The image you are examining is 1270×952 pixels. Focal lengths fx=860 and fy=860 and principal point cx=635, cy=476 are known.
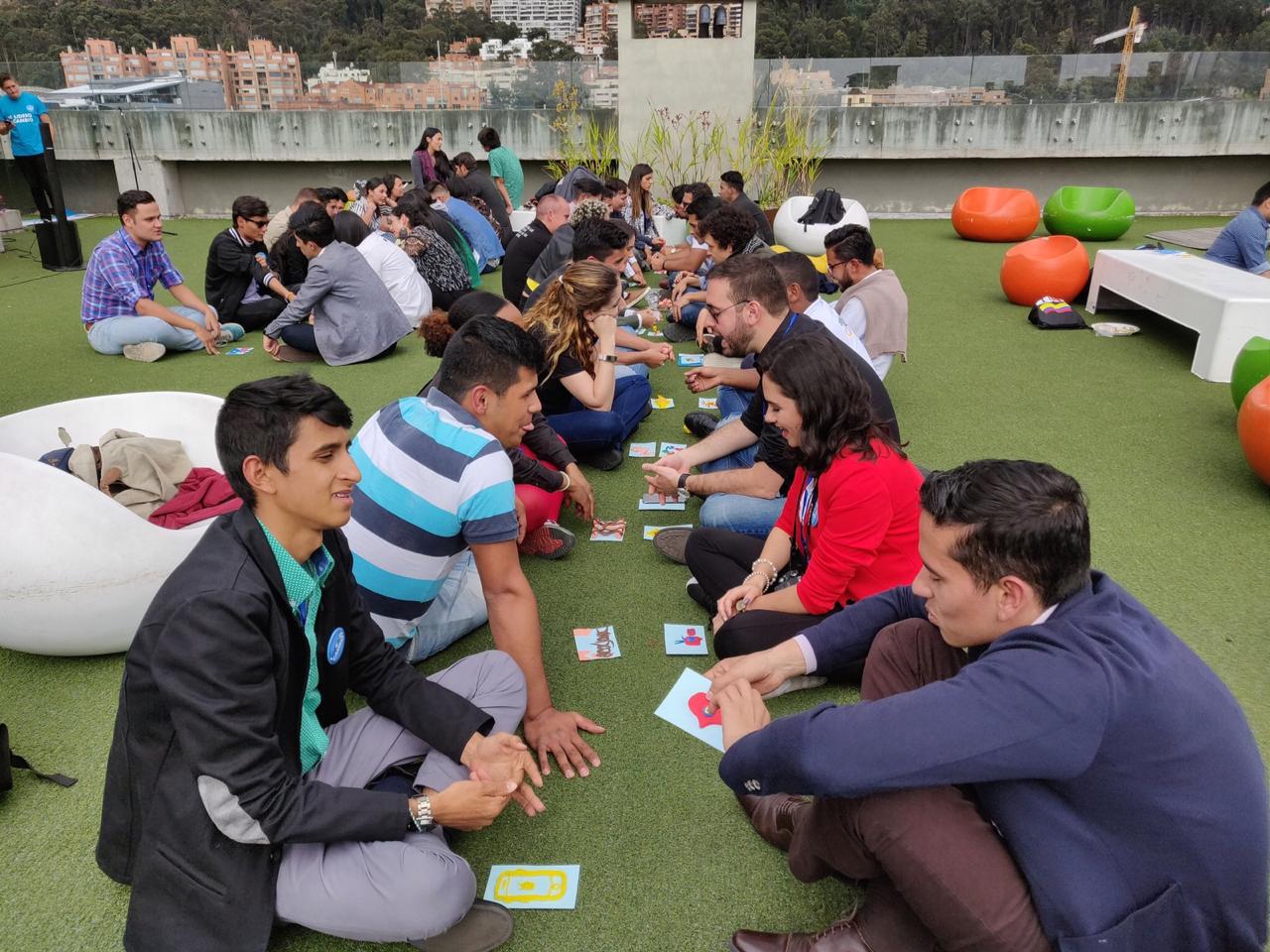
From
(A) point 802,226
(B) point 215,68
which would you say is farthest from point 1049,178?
(B) point 215,68

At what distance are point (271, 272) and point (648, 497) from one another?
16.3 ft

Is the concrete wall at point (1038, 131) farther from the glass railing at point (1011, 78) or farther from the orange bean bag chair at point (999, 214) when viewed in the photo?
the orange bean bag chair at point (999, 214)

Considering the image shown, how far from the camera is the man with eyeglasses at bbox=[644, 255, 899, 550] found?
137 inches

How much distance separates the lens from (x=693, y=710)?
2.85 meters

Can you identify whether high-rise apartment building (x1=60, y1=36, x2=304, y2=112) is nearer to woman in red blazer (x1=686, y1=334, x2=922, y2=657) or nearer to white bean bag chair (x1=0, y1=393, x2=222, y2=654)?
white bean bag chair (x1=0, y1=393, x2=222, y2=654)

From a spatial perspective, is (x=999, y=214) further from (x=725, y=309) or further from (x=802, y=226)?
(x=725, y=309)

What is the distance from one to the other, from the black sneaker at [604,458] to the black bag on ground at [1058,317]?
14.8ft

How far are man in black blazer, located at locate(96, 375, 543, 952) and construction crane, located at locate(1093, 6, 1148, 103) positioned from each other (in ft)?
49.9

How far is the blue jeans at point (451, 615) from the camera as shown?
3.03 m

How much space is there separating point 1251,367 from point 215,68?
1628 centimetres

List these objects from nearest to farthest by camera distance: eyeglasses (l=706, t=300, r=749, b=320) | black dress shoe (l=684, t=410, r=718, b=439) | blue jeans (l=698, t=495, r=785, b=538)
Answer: blue jeans (l=698, t=495, r=785, b=538) → eyeglasses (l=706, t=300, r=749, b=320) → black dress shoe (l=684, t=410, r=718, b=439)

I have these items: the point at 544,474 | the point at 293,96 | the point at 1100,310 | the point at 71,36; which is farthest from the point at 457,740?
the point at 71,36

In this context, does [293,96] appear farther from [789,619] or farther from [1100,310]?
[789,619]

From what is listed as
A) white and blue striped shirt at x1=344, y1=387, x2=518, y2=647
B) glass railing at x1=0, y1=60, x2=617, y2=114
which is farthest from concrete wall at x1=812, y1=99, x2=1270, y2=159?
white and blue striped shirt at x1=344, y1=387, x2=518, y2=647
